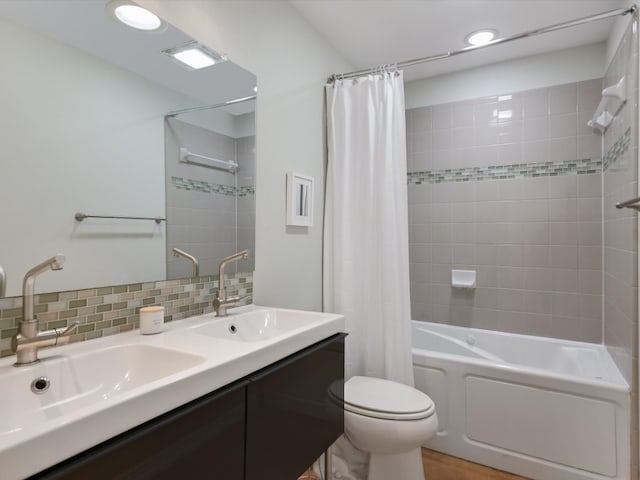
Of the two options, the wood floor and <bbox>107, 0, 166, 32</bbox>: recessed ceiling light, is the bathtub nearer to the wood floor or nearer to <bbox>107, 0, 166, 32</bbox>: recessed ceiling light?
the wood floor

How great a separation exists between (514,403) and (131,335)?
77.2 inches

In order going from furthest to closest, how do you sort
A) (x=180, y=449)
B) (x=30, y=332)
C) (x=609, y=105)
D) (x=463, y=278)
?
(x=463, y=278) < (x=609, y=105) < (x=30, y=332) < (x=180, y=449)

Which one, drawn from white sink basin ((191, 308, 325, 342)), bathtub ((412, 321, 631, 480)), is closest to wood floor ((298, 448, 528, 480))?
bathtub ((412, 321, 631, 480))

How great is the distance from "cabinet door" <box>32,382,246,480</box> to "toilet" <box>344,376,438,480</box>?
83 cm

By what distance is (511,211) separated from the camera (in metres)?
2.72

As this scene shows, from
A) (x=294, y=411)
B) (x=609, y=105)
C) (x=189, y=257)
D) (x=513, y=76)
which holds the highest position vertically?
(x=513, y=76)

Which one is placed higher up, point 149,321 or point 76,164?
point 76,164

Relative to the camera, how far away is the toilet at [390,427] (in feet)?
5.22

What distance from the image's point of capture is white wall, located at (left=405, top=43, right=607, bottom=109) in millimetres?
2478

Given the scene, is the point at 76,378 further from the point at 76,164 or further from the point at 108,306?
the point at 76,164

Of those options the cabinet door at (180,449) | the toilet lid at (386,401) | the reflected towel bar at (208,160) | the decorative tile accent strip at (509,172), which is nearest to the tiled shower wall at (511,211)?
the decorative tile accent strip at (509,172)

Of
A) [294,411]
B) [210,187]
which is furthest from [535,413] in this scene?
[210,187]

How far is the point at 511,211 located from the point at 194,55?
237 centimetres

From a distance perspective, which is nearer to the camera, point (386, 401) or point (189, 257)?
point (189, 257)
